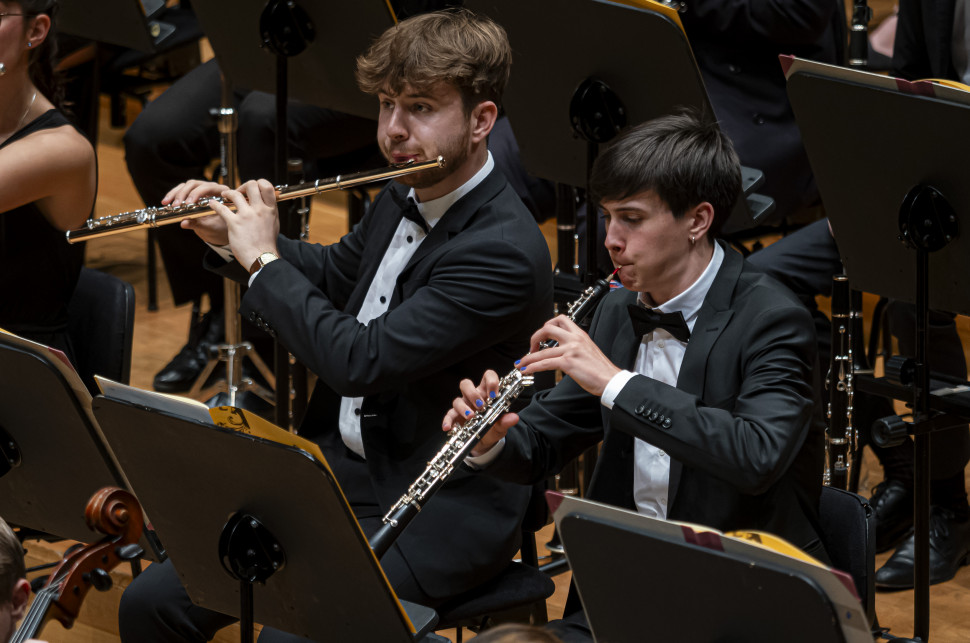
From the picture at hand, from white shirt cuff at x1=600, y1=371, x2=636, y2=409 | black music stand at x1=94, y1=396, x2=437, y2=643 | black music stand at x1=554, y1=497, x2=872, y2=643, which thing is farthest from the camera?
white shirt cuff at x1=600, y1=371, x2=636, y2=409

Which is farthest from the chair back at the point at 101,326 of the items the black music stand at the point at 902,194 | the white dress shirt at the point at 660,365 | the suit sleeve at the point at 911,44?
the suit sleeve at the point at 911,44

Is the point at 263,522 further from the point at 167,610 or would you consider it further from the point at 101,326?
the point at 101,326

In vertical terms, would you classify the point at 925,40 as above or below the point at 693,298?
above

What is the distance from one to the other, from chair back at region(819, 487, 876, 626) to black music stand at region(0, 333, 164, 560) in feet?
3.67

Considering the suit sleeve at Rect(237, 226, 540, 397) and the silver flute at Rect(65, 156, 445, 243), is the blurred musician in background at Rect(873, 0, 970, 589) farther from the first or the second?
the silver flute at Rect(65, 156, 445, 243)

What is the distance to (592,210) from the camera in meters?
3.03

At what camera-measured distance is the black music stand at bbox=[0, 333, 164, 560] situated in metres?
2.20

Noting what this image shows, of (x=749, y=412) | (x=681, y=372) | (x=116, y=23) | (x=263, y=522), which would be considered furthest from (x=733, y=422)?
(x=116, y=23)

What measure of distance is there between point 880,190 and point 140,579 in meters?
1.52

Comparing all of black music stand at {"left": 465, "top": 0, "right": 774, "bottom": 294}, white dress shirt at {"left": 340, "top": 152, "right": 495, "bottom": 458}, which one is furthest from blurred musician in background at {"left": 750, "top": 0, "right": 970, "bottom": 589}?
white dress shirt at {"left": 340, "top": 152, "right": 495, "bottom": 458}

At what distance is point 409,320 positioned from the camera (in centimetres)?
241

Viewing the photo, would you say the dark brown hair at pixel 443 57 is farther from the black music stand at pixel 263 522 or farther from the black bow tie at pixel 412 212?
the black music stand at pixel 263 522

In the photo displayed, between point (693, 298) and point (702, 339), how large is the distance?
94 mm

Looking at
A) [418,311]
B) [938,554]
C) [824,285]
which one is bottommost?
[938,554]
